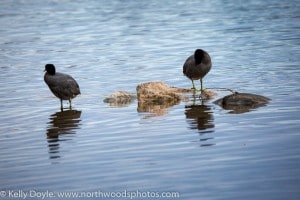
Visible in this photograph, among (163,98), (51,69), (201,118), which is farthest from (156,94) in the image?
(51,69)

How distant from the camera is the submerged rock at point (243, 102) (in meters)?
13.2

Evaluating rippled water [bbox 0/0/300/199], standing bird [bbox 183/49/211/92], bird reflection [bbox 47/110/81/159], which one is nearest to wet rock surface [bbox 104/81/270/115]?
rippled water [bbox 0/0/300/199]

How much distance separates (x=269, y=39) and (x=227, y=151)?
15.6 m

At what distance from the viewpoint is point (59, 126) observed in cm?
1289

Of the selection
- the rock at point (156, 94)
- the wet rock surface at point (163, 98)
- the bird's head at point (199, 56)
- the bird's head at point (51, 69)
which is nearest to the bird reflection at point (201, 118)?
the wet rock surface at point (163, 98)

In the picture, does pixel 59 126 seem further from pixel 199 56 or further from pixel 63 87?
pixel 199 56

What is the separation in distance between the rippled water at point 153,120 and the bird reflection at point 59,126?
0.02 metres

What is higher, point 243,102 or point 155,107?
point 243,102

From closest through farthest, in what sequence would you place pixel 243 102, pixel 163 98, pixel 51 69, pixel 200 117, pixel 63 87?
pixel 200 117 → pixel 243 102 → pixel 163 98 → pixel 63 87 → pixel 51 69

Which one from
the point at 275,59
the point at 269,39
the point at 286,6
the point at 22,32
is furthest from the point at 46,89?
the point at 286,6

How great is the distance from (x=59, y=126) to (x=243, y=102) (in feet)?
12.7

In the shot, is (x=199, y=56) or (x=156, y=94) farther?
(x=199, y=56)

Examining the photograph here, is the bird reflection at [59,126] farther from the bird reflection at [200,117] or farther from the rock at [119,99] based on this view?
the bird reflection at [200,117]

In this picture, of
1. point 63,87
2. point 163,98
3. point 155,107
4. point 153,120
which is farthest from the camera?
point 63,87
